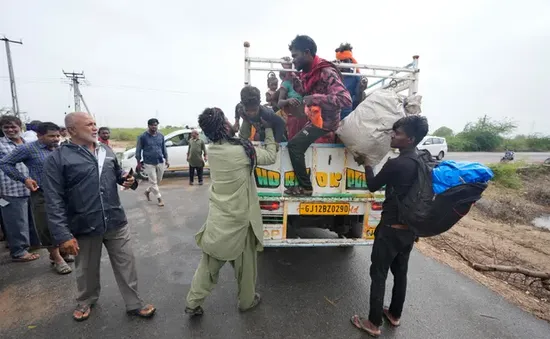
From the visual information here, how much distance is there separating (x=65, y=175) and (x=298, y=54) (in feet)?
7.82

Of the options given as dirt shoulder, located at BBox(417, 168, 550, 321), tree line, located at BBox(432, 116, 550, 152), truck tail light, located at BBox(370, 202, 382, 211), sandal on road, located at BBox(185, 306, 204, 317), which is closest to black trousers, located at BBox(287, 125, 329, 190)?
truck tail light, located at BBox(370, 202, 382, 211)

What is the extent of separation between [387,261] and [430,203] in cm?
63

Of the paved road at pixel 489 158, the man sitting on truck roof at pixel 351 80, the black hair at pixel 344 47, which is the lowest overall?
the paved road at pixel 489 158

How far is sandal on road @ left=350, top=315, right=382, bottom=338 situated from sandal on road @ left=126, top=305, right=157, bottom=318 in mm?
1831

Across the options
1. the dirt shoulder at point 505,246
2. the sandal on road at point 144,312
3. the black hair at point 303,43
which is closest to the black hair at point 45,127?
the sandal on road at point 144,312

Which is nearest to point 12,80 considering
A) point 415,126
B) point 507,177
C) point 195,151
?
point 195,151

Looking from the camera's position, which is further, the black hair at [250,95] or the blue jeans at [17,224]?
the blue jeans at [17,224]

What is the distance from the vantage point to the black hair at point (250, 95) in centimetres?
249

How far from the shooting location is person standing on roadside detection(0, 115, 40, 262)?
334cm

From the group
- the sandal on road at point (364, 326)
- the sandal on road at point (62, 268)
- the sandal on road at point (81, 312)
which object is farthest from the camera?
the sandal on road at point (62, 268)

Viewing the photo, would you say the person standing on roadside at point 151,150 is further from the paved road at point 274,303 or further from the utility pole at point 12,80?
the utility pole at point 12,80

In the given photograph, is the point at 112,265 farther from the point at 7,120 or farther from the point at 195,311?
the point at 7,120

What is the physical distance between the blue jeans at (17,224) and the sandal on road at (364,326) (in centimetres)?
412

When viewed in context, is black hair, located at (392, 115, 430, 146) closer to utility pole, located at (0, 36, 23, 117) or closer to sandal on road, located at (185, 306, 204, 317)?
sandal on road, located at (185, 306, 204, 317)
